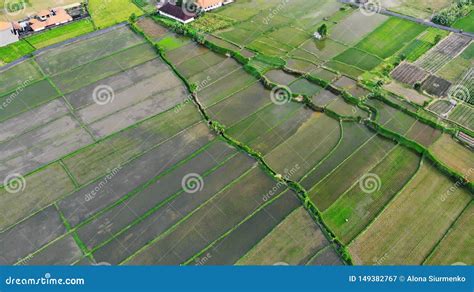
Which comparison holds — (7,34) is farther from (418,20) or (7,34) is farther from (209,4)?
(418,20)

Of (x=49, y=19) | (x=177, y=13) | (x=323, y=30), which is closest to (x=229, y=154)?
(x=323, y=30)

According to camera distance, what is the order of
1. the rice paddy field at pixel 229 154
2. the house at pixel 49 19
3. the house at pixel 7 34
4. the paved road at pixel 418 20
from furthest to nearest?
the paved road at pixel 418 20, the house at pixel 49 19, the house at pixel 7 34, the rice paddy field at pixel 229 154

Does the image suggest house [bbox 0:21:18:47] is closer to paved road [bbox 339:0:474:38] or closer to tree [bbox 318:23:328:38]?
tree [bbox 318:23:328:38]

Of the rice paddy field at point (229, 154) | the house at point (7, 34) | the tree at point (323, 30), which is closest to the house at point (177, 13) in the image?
the rice paddy field at point (229, 154)

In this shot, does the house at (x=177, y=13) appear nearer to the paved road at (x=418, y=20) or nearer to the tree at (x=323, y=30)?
the tree at (x=323, y=30)

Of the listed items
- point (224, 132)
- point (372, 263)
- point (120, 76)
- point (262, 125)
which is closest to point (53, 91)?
point (120, 76)
